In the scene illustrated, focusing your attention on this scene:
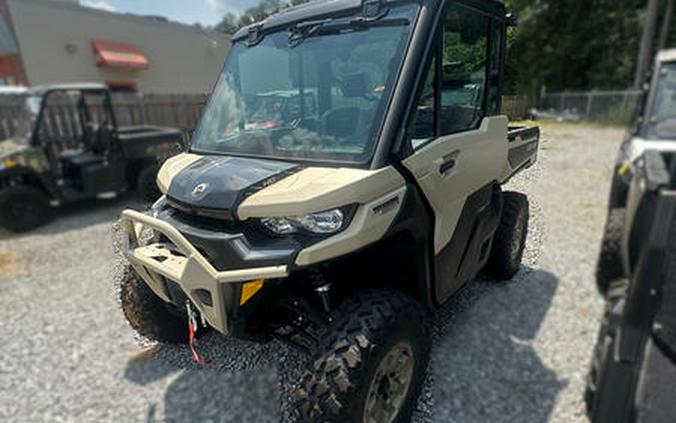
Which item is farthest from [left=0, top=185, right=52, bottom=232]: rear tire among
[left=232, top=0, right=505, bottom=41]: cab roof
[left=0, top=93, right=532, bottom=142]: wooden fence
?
[left=232, top=0, right=505, bottom=41]: cab roof

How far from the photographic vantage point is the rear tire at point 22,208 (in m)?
5.77

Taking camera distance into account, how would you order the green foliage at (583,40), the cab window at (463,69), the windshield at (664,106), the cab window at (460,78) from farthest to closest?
the green foliage at (583,40) → the windshield at (664,106) → the cab window at (463,69) → the cab window at (460,78)

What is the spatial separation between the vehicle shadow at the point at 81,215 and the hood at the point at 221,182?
4.24 metres

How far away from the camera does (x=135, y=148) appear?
699cm

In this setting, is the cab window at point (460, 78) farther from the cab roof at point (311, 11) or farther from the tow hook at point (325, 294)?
the tow hook at point (325, 294)

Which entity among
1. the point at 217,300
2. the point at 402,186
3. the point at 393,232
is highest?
the point at 402,186

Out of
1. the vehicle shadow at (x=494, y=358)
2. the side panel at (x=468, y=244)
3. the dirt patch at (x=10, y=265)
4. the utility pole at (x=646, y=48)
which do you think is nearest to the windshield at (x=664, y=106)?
the utility pole at (x=646, y=48)

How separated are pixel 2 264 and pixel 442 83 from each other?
18.5 ft

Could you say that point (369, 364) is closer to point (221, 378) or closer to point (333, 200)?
point (333, 200)

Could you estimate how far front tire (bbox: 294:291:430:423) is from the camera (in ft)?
5.78

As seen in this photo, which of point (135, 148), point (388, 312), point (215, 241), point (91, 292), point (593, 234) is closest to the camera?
point (215, 241)

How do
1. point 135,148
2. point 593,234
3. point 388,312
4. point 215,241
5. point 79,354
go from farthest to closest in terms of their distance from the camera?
1. point 135,148
2. point 593,234
3. point 79,354
4. point 388,312
5. point 215,241

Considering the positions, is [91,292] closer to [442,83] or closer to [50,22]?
[442,83]

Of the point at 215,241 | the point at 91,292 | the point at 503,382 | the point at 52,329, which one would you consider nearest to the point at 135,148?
the point at 91,292
